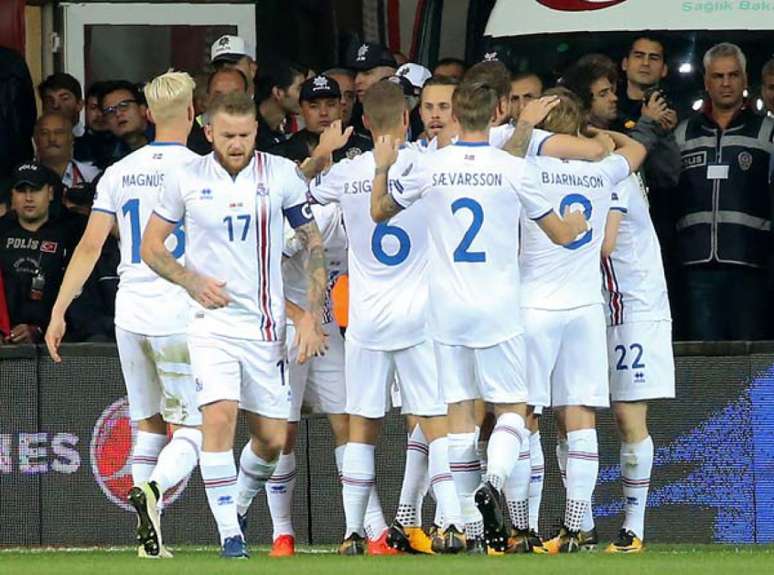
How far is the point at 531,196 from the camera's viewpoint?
502 inches

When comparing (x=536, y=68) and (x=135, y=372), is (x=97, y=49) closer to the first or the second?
(x=536, y=68)

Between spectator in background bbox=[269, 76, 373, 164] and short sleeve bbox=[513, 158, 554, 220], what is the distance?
2.37 meters

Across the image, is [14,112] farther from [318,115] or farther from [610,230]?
[610,230]

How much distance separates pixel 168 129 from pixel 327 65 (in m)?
7.18

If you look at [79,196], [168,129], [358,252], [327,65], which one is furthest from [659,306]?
[327,65]

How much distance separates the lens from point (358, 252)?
44.7 feet

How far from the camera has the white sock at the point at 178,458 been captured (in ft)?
41.5

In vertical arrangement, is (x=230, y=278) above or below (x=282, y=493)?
above

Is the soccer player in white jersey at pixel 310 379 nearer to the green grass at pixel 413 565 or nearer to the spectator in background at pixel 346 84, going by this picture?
the green grass at pixel 413 565

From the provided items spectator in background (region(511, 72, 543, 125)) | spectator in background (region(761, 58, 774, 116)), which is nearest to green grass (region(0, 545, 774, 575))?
spectator in background (region(511, 72, 543, 125))

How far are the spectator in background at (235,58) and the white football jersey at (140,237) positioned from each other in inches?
109

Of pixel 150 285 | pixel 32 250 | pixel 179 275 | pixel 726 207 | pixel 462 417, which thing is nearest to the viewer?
pixel 179 275

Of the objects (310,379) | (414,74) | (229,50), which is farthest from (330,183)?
(229,50)

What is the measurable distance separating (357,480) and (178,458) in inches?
48.1
